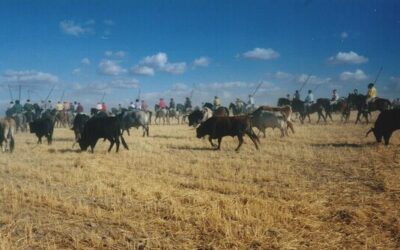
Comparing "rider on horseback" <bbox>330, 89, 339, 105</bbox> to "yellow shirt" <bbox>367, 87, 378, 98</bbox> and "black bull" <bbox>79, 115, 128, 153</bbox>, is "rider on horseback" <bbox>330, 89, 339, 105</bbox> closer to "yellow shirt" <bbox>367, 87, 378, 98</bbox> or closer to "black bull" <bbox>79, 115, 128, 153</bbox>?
"yellow shirt" <bbox>367, 87, 378, 98</bbox>

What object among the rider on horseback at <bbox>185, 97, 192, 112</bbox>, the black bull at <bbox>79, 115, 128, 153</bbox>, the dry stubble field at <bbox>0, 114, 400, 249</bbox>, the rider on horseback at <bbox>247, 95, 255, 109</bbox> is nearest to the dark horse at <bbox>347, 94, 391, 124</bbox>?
the rider on horseback at <bbox>247, 95, 255, 109</bbox>

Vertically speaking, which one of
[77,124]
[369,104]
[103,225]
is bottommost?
[103,225]

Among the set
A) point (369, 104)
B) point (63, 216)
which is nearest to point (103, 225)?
point (63, 216)

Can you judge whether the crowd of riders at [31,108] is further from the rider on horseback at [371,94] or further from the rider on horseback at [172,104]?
the rider on horseback at [371,94]

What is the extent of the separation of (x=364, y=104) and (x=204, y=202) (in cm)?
2324

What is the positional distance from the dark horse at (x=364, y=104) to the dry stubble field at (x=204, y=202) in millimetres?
13883

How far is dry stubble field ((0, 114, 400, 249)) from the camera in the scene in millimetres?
5922

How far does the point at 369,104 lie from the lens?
89.8 feet

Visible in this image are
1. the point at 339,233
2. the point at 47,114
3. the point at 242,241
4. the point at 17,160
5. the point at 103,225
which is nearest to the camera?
the point at 242,241

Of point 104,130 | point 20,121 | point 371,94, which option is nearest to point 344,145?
point 104,130

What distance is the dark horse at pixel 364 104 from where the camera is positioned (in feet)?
87.2

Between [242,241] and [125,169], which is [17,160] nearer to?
[125,169]

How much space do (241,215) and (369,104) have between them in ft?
76.3

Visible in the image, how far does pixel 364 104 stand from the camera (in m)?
28.0
